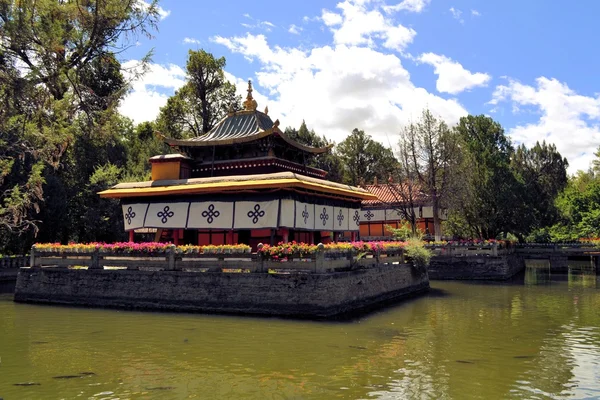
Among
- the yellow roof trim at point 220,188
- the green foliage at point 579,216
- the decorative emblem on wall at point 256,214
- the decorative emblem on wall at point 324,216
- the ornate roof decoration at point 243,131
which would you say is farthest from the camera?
the green foliage at point 579,216

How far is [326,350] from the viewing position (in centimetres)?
1354

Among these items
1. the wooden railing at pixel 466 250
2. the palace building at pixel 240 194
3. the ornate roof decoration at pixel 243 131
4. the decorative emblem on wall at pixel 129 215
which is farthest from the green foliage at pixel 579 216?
the decorative emblem on wall at pixel 129 215

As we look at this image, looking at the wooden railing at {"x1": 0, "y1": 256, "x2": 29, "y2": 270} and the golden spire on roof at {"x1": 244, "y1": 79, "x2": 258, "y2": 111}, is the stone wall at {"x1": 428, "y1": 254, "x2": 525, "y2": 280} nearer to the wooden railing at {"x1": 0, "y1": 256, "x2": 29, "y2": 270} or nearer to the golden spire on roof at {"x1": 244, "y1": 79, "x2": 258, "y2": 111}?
the golden spire on roof at {"x1": 244, "y1": 79, "x2": 258, "y2": 111}

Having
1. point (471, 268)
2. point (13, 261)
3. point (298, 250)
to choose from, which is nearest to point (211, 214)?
point (298, 250)

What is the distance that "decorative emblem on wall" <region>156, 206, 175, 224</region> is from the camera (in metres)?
26.0

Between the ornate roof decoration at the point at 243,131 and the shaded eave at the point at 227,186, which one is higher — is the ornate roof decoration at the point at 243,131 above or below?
above

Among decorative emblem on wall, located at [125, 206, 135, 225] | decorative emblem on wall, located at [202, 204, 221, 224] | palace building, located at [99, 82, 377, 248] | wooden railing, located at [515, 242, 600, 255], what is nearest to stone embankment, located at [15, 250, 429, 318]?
palace building, located at [99, 82, 377, 248]

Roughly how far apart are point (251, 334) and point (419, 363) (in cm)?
586

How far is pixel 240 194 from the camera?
966 inches

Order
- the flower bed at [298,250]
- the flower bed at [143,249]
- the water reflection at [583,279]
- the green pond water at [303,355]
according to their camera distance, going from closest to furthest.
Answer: the green pond water at [303,355]
the flower bed at [298,250]
the flower bed at [143,249]
the water reflection at [583,279]

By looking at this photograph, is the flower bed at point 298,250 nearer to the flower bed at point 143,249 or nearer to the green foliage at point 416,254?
the flower bed at point 143,249

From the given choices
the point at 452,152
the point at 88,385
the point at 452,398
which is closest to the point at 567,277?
the point at 452,152

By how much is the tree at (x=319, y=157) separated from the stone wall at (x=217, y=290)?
3436cm

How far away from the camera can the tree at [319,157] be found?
2303 inches
